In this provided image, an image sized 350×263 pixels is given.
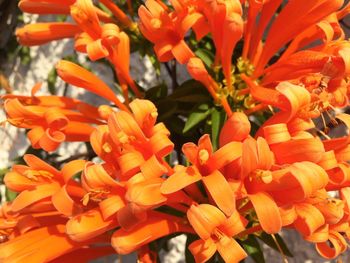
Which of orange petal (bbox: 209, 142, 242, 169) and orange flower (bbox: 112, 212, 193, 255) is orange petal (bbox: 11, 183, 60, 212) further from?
orange petal (bbox: 209, 142, 242, 169)

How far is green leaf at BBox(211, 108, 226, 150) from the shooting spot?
683 millimetres

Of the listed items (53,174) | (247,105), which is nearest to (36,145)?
(53,174)

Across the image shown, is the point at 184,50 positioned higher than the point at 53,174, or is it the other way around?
the point at 184,50

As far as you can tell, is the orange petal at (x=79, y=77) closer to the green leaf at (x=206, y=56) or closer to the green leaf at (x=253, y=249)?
the green leaf at (x=206, y=56)

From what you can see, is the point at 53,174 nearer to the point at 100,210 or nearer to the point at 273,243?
the point at 100,210

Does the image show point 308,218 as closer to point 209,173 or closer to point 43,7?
point 209,173

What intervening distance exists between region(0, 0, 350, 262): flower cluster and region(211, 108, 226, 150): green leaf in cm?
2

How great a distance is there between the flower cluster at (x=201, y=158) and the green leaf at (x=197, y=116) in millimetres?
26

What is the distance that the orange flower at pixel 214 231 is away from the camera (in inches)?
20.0

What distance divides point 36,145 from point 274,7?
41 centimetres

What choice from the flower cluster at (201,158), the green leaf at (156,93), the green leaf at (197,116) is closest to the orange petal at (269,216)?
the flower cluster at (201,158)

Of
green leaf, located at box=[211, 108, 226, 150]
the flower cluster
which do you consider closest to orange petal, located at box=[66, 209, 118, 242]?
the flower cluster

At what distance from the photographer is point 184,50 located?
645 millimetres

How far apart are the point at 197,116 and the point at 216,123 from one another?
0.03 m
